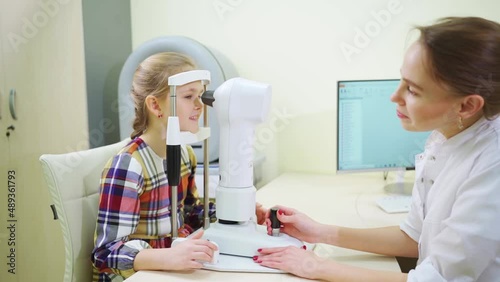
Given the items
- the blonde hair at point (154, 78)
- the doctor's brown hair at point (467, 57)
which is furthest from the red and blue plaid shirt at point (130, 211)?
the doctor's brown hair at point (467, 57)

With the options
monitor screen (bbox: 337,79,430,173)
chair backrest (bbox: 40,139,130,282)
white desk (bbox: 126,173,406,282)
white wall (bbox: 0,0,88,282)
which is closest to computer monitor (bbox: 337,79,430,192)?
monitor screen (bbox: 337,79,430,173)

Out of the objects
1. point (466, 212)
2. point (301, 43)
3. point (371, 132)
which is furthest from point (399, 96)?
point (301, 43)

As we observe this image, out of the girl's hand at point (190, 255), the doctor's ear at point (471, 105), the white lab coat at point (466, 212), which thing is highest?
the doctor's ear at point (471, 105)

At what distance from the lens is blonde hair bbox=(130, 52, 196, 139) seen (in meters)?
1.17

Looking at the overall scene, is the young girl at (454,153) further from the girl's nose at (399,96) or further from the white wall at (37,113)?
the white wall at (37,113)

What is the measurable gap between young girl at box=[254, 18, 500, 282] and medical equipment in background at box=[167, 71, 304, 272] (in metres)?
0.06

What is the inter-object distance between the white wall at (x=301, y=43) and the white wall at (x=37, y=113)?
1.79 feet

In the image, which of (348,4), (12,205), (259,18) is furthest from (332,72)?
(12,205)

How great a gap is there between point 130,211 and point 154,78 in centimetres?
38

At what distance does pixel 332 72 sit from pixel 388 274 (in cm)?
136

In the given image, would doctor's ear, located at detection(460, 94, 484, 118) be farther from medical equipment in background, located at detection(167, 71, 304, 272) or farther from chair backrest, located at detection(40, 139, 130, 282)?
chair backrest, located at detection(40, 139, 130, 282)

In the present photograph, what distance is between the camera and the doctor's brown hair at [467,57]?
0.78 m

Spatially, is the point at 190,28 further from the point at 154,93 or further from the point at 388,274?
the point at 388,274

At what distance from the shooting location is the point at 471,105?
2.70 feet
